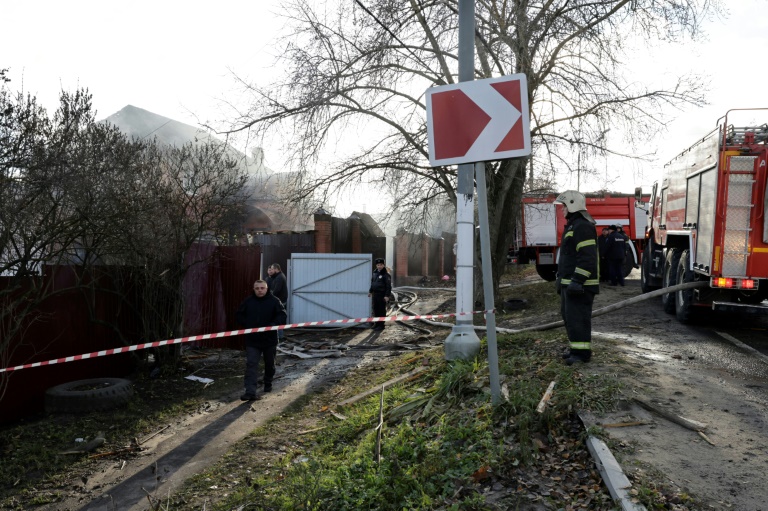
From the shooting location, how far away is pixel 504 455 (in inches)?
165

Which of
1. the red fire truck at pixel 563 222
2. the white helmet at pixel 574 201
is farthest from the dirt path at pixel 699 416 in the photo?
the red fire truck at pixel 563 222

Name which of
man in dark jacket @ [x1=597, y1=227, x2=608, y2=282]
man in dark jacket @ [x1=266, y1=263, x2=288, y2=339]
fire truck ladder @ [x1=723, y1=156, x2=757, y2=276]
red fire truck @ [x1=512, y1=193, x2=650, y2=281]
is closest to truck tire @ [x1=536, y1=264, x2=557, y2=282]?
red fire truck @ [x1=512, y1=193, x2=650, y2=281]

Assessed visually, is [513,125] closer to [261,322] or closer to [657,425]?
[657,425]

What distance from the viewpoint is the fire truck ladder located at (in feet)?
27.3

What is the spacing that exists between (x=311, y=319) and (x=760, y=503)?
42.3ft

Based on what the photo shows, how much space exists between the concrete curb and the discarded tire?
582 centimetres

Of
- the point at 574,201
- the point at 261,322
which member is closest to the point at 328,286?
the point at 261,322

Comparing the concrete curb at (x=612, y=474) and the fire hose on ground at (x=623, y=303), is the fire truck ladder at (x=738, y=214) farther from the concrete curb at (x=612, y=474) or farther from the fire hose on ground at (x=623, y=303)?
the concrete curb at (x=612, y=474)

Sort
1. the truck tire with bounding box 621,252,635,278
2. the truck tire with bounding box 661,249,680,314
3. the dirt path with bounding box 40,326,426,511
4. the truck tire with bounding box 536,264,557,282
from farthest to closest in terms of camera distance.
Answer: the truck tire with bounding box 536,264,557,282 → the truck tire with bounding box 621,252,635,278 → the truck tire with bounding box 661,249,680,314 → the dirt path with bounding box 40,326,426,511

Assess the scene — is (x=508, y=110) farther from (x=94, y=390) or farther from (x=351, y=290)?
(x=351, y=290)

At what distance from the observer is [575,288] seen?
620 cm

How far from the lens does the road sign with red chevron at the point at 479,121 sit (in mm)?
4523

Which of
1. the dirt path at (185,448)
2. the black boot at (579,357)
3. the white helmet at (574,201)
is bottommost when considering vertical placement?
the dirt path at (185,448)

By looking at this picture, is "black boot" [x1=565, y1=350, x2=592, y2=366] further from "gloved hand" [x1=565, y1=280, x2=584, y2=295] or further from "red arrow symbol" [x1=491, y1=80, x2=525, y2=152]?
"red arrow symbol" [x1=491, y1=80, x2=525, y2=152]
